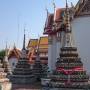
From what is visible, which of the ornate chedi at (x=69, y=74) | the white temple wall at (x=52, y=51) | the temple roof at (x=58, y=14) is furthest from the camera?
the white temple wall at (x=52, y=51)

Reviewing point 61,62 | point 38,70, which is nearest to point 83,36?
point 38,70

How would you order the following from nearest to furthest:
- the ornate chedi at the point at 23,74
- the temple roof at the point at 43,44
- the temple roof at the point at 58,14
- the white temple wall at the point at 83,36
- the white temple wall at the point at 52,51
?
1. the white temple wall at the point at 83,36
2. the ornate chedi at the point at 23,74
3. the temple roof at the point at 58,14
4. the white temple wall at the point at 52,51
5. the temple roof at the point at 43,44

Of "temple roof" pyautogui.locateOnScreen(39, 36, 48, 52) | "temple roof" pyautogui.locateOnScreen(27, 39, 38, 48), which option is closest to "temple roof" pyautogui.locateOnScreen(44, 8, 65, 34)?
"temple roof" pyautogui.locateOnScreen(39, 36, 48, 52)

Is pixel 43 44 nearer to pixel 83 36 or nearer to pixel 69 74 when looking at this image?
pixel 83 36

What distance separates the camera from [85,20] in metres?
26.0

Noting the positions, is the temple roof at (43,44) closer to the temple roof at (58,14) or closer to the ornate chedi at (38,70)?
the ornate chedi at (38,70)

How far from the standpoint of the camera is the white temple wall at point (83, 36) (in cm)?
2598

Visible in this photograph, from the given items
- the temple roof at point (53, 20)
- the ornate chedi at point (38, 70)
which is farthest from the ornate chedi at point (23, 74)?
the temple roof at point (53, 20)

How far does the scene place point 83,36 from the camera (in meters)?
26.3

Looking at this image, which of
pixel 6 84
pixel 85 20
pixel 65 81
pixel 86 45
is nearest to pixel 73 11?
pixel 85 20

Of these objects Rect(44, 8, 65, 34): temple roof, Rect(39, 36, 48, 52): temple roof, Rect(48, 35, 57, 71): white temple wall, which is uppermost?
Rect(44, 8, 65, 34): temple roof

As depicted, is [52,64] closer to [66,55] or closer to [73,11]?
[73,11]

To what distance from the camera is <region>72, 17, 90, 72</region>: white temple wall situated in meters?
26.0

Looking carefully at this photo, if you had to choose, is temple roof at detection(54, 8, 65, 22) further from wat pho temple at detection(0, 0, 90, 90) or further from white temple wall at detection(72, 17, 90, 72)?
white temple wall at detection(72, 17, 90, 72)
